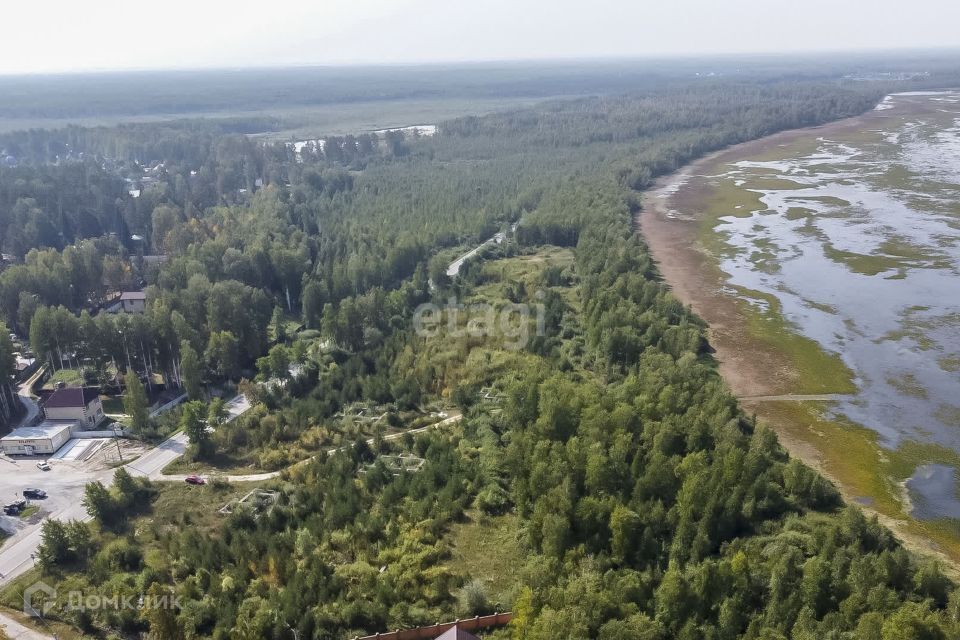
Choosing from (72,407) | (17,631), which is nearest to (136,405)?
(72,407)

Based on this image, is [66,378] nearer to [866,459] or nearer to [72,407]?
[72,407]

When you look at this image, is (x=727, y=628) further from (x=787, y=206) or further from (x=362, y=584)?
(x=787, y=206)

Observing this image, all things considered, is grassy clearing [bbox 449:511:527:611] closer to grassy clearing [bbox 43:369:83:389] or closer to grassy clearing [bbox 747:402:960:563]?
grassy clearing [bbox 747:402:960:563]

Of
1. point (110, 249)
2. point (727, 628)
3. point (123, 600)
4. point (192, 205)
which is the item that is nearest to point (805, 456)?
point (727, 628)

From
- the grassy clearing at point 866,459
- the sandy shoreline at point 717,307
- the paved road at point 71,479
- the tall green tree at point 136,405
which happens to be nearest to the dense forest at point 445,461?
the tall green tree at point 136,405

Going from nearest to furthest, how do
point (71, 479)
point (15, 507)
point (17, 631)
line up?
1. point (17, 631)
2. point (15, 507)
3. point (71, 479)

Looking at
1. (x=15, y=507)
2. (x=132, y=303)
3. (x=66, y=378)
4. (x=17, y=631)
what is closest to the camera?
(x=17, y=631)

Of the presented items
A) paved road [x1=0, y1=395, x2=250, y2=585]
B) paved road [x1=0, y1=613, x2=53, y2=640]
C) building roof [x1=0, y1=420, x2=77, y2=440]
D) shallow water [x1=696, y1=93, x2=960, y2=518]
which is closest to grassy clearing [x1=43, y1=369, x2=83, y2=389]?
building roof [x1=0, y1=420, x2=77, y2=440]
